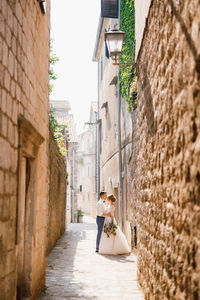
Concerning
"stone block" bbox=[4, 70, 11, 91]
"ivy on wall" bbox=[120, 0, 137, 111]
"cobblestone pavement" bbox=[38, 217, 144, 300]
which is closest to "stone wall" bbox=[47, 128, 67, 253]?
"cobblestone pavement" bbox=[38, 217, 144, 300]

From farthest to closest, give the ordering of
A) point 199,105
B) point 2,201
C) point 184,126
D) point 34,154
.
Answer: point 34,154 < point 2,201 < point 184,126 < point 199,105

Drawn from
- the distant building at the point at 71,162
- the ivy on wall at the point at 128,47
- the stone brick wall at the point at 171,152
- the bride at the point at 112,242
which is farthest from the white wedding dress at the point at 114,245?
the distant building at the point at 71,162

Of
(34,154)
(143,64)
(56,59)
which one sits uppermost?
(56,59)

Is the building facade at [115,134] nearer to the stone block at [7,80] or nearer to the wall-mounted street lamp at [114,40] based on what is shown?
the wall-mounted street lamp at [114,40]

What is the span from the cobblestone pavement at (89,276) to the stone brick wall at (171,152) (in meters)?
0.64

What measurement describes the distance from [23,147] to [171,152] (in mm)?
1654

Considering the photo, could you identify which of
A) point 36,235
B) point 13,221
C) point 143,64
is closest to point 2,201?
point 13,221

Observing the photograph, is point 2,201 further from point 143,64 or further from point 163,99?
point 143,64

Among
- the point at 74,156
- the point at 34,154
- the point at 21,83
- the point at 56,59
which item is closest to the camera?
the point at 21,83

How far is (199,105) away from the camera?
267 centimetres

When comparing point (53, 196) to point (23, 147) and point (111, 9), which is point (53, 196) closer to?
point (23, 147)

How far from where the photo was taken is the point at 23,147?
4344 millimetres

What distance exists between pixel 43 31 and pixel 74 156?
25823mm

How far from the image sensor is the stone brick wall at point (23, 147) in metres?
3.47
